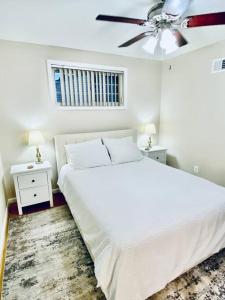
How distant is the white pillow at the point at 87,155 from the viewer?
102 inches

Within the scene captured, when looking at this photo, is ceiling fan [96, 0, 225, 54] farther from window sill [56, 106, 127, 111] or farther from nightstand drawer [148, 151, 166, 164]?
nightstand drawer [148, 151, 166, 164]

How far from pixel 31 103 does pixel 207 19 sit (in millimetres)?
2455

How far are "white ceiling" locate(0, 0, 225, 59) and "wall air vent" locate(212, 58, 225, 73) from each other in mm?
288

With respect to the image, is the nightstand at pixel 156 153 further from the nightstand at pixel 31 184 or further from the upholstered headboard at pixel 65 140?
the nightstand at pixel 31 184

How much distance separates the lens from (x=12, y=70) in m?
2.54

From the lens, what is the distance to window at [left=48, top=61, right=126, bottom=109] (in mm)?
2871

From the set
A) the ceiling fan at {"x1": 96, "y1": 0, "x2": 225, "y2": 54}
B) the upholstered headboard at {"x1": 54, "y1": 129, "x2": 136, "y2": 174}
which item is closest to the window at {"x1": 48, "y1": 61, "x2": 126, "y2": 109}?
the upholstered headboard at {"x1": 54, "y1": 129, "x2": 136, "y2": 174}

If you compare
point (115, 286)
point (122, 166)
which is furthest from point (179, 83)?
point (115, 286)

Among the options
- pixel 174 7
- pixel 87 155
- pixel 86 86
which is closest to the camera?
pixel 174 7

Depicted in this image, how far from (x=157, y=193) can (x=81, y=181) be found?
3.03ft

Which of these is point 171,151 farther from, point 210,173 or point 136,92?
point 136,92

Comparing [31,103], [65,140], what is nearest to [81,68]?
[31,103]

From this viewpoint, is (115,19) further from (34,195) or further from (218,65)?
(34,195)

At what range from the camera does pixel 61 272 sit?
1608 mm
